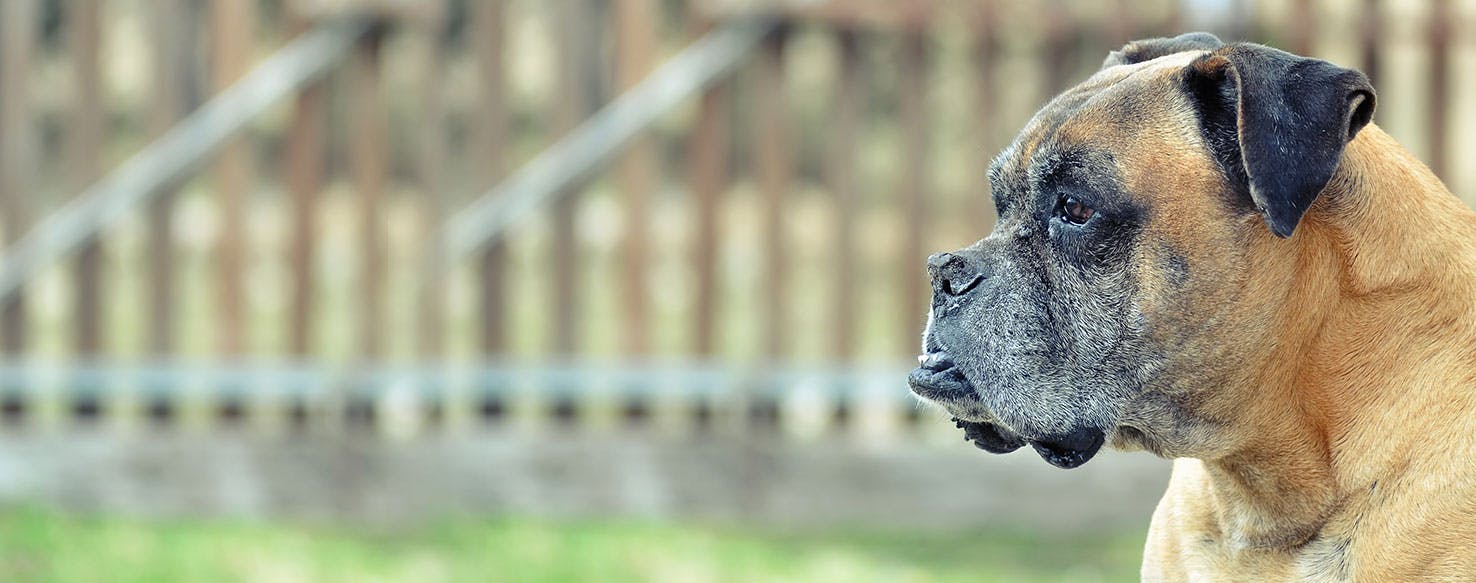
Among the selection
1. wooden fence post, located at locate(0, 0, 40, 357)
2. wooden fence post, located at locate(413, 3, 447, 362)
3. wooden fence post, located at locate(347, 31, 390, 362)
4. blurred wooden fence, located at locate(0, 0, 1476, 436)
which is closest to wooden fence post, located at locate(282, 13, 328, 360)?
blurred wooden fence, located at locate(0, 0, 1476, 436)

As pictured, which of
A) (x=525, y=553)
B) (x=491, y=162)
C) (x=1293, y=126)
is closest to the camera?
(x=1293, y=126)

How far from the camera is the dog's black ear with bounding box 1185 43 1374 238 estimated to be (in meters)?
2.83

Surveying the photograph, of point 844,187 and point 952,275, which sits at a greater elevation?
point 844,187

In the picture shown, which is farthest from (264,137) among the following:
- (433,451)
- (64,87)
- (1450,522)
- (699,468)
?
(1450,522)

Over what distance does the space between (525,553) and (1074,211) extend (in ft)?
13.0

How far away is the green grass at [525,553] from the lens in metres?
6.33

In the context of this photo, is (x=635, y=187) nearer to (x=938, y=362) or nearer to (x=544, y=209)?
(x=544, y=209)

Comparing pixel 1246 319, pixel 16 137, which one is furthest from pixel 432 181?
pixel 1246 319

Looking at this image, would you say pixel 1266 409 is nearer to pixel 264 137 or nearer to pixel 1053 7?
pixel 1053 7

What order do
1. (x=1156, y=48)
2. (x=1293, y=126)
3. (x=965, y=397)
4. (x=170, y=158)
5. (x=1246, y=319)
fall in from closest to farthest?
1. (x=1293, y=126)
2. (x=1246, y=319)
3. (x=965, y=397)
4. (x=1156, y=48)
5. (x=170, y=158)

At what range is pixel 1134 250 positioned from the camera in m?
3.01

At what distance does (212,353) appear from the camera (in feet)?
23.6

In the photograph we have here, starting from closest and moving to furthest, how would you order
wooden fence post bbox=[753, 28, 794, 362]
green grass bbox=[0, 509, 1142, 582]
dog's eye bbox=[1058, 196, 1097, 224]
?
dog's eye bbox=[1058, 196, 1097, 224] < green grass bbox=[0, 509, 1142, 582] < wooden fence post bbox=[753, 28, 794, 362]

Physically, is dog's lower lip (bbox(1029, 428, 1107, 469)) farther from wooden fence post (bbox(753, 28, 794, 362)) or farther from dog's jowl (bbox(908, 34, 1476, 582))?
wooden fence post (bbox(753, 28, 794, 362))
